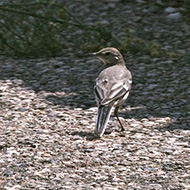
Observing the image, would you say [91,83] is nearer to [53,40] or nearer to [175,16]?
[53,40]

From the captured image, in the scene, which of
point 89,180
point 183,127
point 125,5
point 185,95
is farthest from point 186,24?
point 89,180

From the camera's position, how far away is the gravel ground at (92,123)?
247 inches

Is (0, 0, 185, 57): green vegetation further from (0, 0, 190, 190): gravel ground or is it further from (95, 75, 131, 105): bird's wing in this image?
(95, 75, 131, 105): bird's wing

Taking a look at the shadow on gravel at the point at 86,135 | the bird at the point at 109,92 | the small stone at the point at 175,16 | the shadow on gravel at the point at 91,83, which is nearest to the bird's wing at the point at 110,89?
the bird at the point at 109,92

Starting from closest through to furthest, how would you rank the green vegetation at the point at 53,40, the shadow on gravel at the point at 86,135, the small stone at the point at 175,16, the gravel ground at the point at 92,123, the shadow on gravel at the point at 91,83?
the gravel ground at the point at 92,123, the shadow on gravel at the point at 86,135, the shadow on gravel at the point at 91,83, the green vegetation at the point at 53,40, the small stone at the point at 175,16

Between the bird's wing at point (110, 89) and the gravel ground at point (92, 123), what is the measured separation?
503 millimetres

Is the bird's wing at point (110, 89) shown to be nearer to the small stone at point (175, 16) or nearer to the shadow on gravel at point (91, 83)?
the shadow on gravel at point (91, 83)

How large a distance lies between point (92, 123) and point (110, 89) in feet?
2.57

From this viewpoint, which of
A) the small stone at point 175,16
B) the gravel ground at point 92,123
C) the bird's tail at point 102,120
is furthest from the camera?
the small stone at point 175,16

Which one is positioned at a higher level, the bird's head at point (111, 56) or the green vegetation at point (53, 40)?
the bird's head at point (111, 56)

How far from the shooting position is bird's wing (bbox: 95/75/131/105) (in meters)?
7.27

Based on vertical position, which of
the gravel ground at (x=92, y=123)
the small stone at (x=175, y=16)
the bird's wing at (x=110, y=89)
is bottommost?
the small stone at (x=175, y=16)

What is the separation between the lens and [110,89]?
294 inches

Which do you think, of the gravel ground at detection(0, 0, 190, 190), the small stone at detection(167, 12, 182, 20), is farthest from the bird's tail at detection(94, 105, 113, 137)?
the small stone at detection(167, 12, 182, 20)
